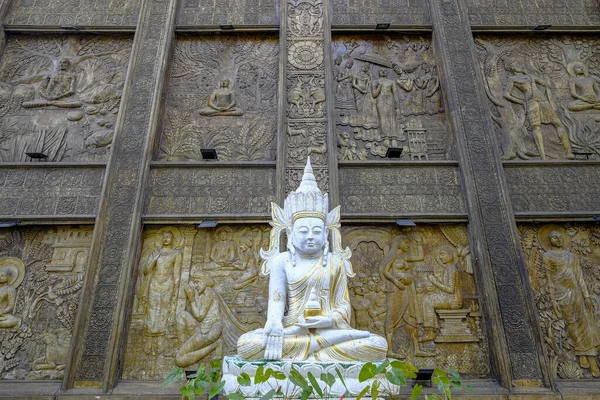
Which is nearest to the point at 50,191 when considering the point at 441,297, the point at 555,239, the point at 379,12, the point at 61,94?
the point at 61,94

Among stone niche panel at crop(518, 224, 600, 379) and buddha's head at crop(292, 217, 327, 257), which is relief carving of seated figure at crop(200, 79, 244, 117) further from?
stone niche panel at crop(518, 224, 600, 379)

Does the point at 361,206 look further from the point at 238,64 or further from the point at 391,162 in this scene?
the point at 238,64

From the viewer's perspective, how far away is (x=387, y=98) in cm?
812

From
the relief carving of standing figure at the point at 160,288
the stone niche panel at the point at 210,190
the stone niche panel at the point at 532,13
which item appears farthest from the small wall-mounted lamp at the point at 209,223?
the stone niche panel at the point at 532,13

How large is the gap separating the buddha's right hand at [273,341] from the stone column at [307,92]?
10.2 feet

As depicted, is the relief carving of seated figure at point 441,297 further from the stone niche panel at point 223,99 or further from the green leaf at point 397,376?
the green leaf at point 397,376

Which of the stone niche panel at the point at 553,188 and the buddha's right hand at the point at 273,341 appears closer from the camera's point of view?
the buddha's right hand at the point at 273,341

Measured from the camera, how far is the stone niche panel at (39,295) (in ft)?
20.2

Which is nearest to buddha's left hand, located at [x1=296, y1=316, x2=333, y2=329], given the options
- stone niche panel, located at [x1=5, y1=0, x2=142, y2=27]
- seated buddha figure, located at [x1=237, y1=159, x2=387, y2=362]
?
seated buddha figure, located at [x1=237, y1=159, x2=387, y2=362]

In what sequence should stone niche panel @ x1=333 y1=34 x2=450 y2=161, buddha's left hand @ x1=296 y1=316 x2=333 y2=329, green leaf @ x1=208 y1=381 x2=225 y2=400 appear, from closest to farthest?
1. green leaf @ x1=208 y1=381 x2=225 y2=400
2. buddha's left hand @ x1=296 y1=316 x2=333 y2=329
3. stone niche panel @ x1=333 y1=34 x2=450 y2=161

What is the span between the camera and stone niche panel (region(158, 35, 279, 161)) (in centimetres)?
770

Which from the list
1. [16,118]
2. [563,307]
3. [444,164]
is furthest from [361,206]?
[16,118]

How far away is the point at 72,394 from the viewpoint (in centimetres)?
559

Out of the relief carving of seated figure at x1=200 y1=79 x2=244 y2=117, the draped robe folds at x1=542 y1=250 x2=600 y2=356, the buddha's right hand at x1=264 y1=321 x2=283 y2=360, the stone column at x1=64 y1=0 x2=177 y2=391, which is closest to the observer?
the buddha's right hand at x1=264 y1=321 x2=283 y2=360
